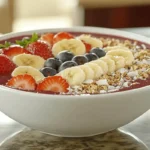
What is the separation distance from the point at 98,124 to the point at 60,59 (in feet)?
0.93

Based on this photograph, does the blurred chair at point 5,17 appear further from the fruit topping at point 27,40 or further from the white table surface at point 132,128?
the white table surface at point 132,128

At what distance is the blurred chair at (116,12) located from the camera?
118 inches

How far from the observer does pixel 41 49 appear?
150cm

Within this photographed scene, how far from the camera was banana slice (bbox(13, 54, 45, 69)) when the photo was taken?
1442mm

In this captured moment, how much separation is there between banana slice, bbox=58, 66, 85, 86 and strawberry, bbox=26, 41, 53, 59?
0.50ft

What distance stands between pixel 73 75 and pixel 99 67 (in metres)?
0.09

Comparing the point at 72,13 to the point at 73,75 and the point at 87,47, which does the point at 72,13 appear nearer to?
the point at 87,47

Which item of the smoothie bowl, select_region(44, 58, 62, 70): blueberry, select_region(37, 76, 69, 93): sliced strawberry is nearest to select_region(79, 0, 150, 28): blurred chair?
the smoothie bowl

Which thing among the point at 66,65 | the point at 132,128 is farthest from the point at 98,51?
the point at 132,128

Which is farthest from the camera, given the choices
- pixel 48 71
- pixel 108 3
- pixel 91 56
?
pixel 108 3

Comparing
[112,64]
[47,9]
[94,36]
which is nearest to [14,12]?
[47,9]

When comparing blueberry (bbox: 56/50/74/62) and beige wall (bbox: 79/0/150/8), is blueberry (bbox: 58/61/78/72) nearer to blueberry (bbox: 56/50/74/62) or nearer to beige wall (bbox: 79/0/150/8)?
blueberry (bbox: 56/50/74/62)

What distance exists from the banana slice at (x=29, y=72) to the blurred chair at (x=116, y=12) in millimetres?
1653

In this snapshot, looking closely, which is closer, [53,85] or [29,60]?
[53,85]
